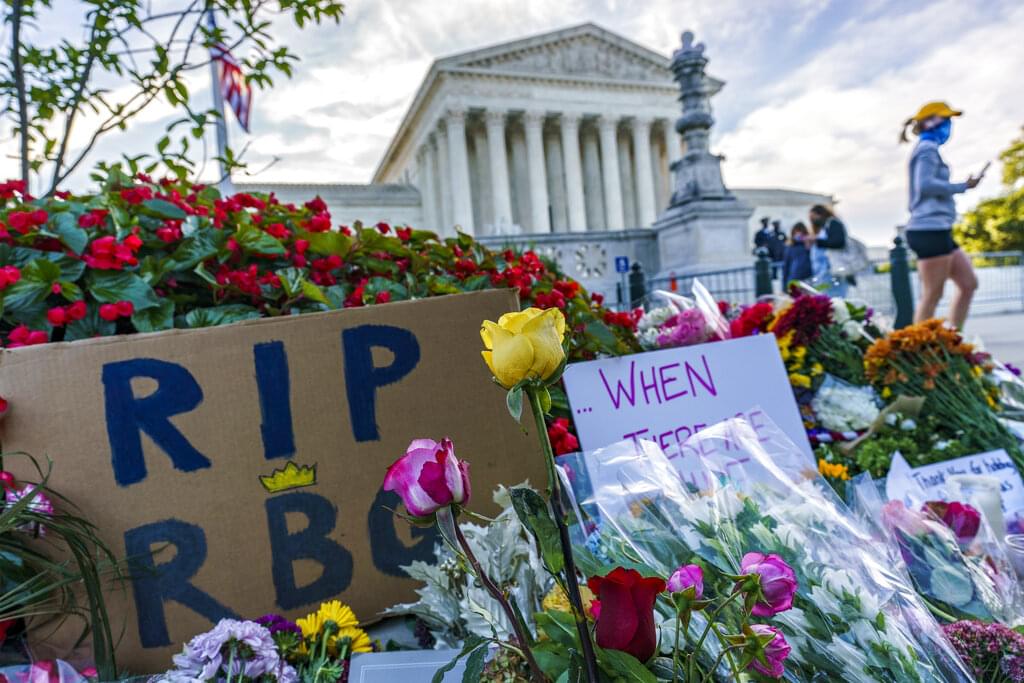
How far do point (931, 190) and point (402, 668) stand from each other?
458 centimetres

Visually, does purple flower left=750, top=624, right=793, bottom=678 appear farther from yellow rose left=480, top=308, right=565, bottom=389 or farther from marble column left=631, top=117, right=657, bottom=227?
marble column left=631, top=117, right=657, bottom=227

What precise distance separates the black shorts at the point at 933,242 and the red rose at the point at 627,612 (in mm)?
4445

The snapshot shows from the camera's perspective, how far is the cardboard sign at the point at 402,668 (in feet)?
2.41

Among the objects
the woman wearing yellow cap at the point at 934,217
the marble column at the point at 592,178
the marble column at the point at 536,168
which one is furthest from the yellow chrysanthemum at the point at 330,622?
the marble column at the point at 592,178

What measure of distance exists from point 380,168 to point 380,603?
144 ft

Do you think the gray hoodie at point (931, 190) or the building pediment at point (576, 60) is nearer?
the gray hoodie at point (931, 190)

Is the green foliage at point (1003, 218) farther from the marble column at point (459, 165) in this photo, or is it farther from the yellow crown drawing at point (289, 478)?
the yellow crown drawing at point (289, 478)

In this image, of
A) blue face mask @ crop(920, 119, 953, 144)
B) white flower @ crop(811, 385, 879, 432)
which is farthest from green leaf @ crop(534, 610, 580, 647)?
blue face mask @ crop(920, 119, 953, 144)

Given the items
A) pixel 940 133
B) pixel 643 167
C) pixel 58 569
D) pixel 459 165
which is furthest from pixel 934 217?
pixel 643 167

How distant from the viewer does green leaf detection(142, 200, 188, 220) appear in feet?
4.95

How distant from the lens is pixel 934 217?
4.12 meters

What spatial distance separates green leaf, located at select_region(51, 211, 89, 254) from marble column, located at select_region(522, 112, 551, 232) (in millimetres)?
27263

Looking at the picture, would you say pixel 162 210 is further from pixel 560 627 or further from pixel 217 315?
pixel 560 627

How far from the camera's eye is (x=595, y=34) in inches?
1147
